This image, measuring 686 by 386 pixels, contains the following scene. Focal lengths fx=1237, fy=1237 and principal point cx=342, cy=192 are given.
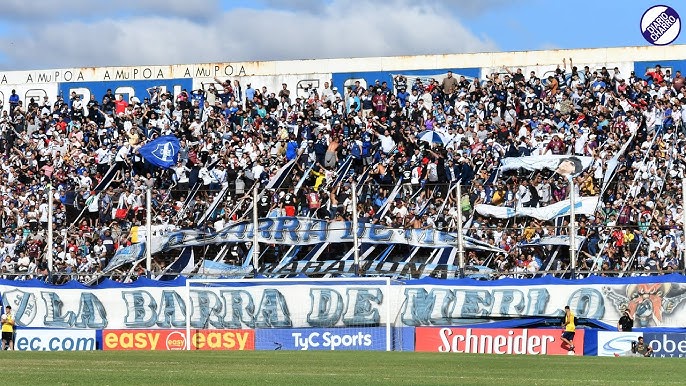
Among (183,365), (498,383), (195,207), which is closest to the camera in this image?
(498,383)

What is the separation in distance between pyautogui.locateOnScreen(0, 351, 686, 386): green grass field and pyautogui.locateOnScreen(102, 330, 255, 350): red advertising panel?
14.5ft

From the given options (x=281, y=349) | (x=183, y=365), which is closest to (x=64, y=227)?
(x=281, y=349)

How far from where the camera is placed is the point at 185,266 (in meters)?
38.3

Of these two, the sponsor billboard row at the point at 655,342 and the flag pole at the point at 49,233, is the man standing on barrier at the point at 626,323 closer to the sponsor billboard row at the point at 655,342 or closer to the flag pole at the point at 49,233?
the sponsor billboard row at the point at 655,342

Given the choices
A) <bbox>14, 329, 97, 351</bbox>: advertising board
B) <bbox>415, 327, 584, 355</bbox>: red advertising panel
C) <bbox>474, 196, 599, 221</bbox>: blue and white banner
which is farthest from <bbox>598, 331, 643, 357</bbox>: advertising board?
<bbox>14, 329, 97, 351</bbox>: advertising board

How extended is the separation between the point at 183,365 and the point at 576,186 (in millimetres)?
15408

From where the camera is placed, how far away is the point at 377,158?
43.6 m

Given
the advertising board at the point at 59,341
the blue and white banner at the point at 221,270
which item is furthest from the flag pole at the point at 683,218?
the advertising board at the point at 59,341

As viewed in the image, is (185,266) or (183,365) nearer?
(183,365)

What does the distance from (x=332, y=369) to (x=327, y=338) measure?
1149cm

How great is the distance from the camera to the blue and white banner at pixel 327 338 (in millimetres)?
35844

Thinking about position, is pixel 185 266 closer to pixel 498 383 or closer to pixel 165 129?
pixel 165 129

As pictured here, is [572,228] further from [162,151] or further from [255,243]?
[162,151]

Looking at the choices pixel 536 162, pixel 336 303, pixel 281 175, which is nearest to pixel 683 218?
pixel 536 162
